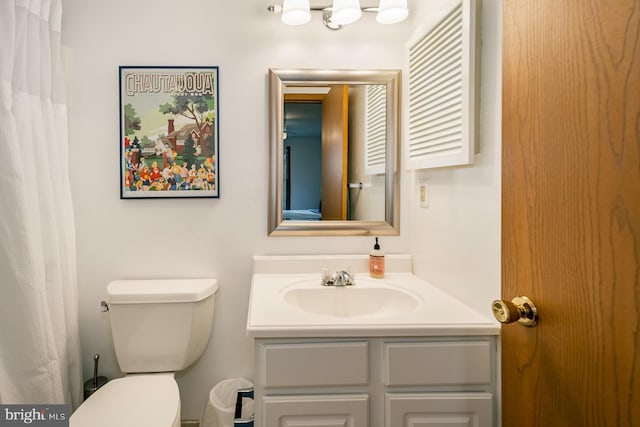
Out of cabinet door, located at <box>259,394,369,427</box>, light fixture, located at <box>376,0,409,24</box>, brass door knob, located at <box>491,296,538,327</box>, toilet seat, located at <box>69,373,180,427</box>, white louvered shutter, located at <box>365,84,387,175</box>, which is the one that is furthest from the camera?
white louvered shutter, located at <box>365,84,387,175</box>

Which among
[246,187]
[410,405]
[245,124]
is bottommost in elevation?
[410,405]

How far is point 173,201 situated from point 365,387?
1.21 metres

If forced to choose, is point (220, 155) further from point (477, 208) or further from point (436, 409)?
point (436, 409)

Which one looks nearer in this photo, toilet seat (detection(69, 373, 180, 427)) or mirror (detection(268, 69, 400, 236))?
toilet seat (detection(69, 373, 180, 427))

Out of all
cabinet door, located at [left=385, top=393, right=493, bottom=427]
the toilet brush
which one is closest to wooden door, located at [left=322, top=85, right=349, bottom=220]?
cabinet door, located at [left=385, top=393, right=493, bottom=427]

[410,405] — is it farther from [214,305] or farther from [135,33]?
[135,33]

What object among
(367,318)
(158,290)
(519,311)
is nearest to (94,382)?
(158,290)

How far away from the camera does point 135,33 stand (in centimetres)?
179

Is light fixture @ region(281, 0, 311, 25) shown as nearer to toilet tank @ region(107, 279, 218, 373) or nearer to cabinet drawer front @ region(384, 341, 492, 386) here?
toilet tank @ region(107, 279, 218, 373)

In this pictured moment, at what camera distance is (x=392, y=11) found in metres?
1.61

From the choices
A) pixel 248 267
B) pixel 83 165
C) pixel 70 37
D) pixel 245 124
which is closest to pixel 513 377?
pixel 248 267

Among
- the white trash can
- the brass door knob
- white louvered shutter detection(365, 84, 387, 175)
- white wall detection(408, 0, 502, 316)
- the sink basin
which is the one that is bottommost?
the white trash can

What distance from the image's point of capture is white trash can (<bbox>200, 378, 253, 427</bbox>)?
64.2 inches

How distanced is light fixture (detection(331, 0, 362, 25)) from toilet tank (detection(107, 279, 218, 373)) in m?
1.30
